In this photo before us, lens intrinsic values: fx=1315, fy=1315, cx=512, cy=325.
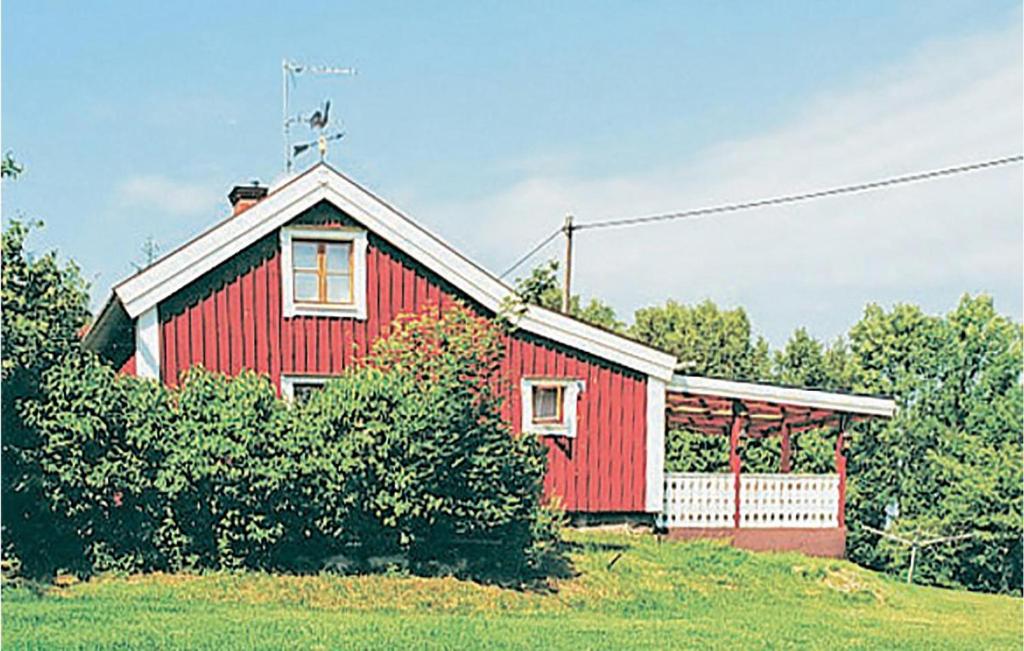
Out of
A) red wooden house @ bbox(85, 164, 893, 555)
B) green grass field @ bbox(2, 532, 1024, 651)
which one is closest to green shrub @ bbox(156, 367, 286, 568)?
green grass field @ bbox(2, 532, 1024, 651)

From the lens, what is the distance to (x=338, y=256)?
19.2 metres

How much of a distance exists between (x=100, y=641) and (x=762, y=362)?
137 feet

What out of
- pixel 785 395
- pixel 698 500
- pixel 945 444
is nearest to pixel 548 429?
pixel 698 500

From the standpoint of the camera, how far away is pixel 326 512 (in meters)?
14.8

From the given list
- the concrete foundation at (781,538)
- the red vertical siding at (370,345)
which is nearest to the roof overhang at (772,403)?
the red vertical siding at (370,345)

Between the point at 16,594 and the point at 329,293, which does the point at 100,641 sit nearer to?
the point at 16,594

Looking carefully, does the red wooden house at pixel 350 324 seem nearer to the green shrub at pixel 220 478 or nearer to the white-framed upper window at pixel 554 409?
the white-framed upper window at pixel 554 409

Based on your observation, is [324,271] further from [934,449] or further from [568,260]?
[934,449]

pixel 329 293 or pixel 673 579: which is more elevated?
pixel 329 293

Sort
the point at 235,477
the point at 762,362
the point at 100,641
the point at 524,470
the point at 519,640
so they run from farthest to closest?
the point at 762,362 → the point at 524,470 → the point at 235,477 → the point at 519,640 → the point at 100,641

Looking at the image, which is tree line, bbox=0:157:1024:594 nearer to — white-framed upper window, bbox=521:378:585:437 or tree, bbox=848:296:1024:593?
tree, bbox=848:296:1024:593

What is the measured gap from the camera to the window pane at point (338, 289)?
1927cm

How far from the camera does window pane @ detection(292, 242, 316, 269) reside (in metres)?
18.9

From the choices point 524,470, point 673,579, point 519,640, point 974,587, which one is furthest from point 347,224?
point 974,587
